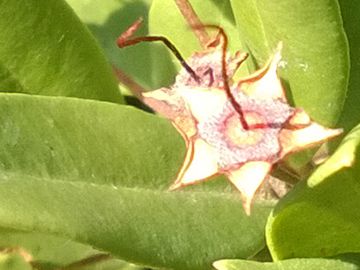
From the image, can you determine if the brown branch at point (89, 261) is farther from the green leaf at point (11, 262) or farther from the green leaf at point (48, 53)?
the green leaf at point (48, 53)

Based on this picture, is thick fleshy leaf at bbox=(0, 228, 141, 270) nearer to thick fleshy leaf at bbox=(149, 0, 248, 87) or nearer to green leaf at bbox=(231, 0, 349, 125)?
thick fleshy leaf at bbox=(149, 0, 248, 87)

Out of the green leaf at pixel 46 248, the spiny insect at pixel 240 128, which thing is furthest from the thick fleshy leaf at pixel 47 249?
the spiny insect at pixel 240 128

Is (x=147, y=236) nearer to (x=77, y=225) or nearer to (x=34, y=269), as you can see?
(x=77, y=225)

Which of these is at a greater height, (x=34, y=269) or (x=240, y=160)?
→ (x=240, y=160)

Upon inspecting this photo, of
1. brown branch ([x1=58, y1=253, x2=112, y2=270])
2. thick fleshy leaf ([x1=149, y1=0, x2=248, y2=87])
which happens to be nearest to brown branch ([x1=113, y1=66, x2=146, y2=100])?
thick fleshy leaf ([x1=149, y1=0, x2=248, y2=87])

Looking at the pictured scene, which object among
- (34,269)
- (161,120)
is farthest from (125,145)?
(34,269)
